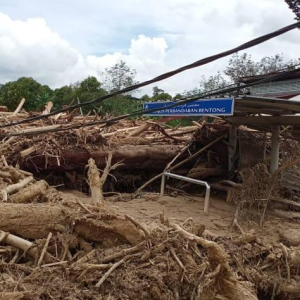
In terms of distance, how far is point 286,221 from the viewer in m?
7.32

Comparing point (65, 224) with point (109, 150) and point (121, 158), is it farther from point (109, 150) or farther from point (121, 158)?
point (121, 158)

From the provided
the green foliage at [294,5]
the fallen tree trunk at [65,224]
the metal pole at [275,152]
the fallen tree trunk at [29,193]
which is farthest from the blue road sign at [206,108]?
the green foliage at [294,5]

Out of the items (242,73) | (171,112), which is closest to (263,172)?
(171,112)

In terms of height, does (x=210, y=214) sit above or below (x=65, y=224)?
below

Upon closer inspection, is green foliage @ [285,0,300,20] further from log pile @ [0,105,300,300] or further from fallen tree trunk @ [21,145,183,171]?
log pile @ [0,105,300,300]

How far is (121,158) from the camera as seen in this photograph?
9.41 metres

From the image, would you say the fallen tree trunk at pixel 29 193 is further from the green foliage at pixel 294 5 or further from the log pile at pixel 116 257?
the green foliage at pixel 294 5

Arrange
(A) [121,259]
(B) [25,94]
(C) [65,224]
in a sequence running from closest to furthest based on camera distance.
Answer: (A) [121,259]
(C) [65,224]
(B) [25,94]

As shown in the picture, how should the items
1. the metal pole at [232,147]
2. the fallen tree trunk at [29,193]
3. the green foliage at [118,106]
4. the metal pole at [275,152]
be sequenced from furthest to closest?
the green foliage at [118,106]
the metal pole at [232,147]
the metal pole at [275,152]
the fallen tree trunk at [29,193]

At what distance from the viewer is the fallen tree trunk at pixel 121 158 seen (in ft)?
28.2

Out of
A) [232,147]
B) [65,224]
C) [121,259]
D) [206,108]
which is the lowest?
[121,259]

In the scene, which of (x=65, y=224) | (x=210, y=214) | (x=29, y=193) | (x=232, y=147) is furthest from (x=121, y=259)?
(x=232, y=147)

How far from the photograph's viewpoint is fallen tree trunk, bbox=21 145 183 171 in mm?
8608

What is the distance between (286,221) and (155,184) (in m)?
3.47
